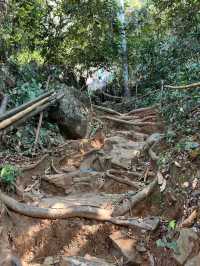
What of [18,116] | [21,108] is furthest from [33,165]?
[21,108]

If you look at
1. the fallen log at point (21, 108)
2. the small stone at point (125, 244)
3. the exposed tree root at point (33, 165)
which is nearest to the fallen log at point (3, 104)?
the fallen log at point (21, 108)

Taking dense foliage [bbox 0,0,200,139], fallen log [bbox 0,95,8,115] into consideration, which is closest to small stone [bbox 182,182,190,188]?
fallen log [bbox 0,95,8,115]

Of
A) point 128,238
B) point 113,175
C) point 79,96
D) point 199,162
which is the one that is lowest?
point 128,238

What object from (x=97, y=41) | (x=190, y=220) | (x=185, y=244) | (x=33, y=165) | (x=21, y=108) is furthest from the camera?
(x=97, y=41)

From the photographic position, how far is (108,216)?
17.3ft

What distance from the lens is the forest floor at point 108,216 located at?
4695 mm

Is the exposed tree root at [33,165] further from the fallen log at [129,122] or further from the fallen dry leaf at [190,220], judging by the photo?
the fallen log at [129,122]

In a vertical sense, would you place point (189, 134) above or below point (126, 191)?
above

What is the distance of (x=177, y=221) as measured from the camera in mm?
4859

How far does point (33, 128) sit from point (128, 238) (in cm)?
416

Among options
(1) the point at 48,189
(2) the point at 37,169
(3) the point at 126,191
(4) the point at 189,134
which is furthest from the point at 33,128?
(4) the point at 189,134

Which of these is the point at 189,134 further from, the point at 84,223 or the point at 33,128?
the point at 33,128

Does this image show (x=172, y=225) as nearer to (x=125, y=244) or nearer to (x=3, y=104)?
(x=125, y=244)

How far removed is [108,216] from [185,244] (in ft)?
4.07
